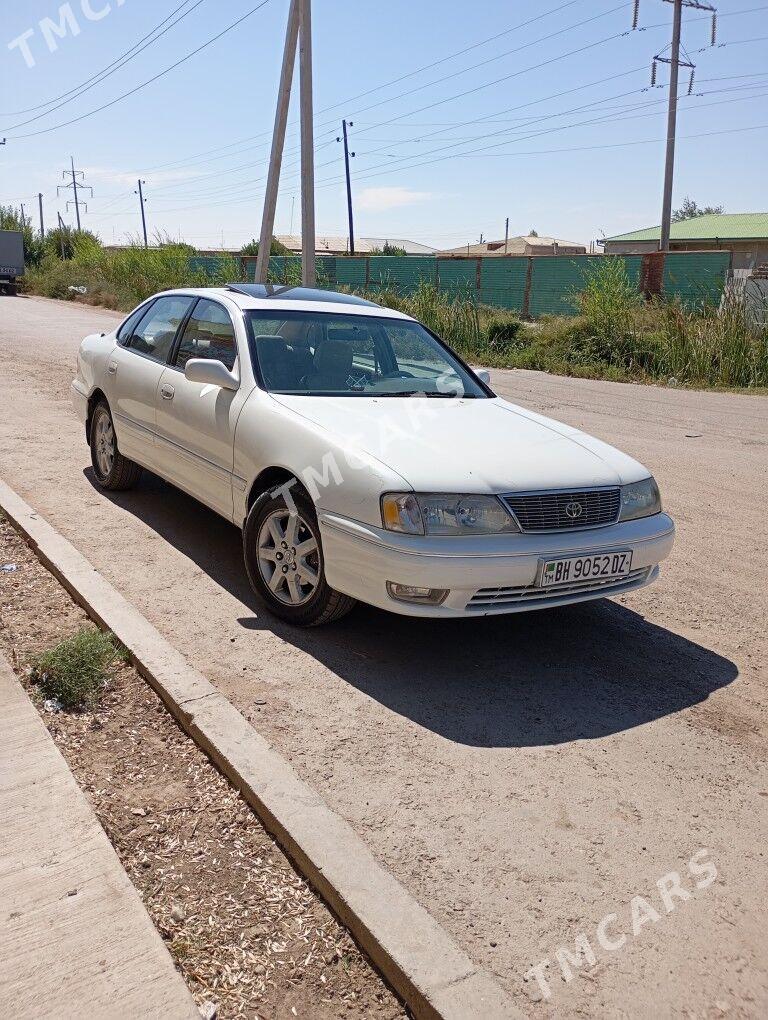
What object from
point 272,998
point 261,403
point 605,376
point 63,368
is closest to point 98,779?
point 272,998

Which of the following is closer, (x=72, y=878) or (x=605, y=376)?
(x=72, y=878)

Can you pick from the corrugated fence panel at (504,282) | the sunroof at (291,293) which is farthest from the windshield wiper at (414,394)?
the corrugated fence panel at (504,282)

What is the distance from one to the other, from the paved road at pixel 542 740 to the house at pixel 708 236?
156 feet

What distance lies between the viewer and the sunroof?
6.08 metres

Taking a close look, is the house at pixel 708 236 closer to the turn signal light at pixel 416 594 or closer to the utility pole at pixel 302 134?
the utility pole at pixel 302 134

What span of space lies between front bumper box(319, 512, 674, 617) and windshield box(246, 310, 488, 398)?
1.24m

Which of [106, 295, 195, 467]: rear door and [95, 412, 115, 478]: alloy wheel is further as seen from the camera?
[95, 412, 115, 478]: alloy wheel

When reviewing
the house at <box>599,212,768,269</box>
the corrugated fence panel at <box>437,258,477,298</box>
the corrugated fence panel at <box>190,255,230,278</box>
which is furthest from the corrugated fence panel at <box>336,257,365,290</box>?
the house at <box>599,212,768,269</box>

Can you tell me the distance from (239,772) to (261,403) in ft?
7.37

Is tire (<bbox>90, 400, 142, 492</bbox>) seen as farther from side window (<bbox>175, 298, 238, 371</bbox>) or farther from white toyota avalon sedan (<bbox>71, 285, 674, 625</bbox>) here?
side window (<bbox>175, 298, 238, 371</bbox>)

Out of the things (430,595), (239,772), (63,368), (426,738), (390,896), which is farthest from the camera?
(63,368)

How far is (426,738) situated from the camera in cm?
372

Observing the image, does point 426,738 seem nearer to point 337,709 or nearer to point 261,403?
point 337,709

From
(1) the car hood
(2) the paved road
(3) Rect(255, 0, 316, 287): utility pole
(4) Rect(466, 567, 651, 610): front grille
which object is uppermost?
(3) Rect(255, 0, 316, 287): utility pole
